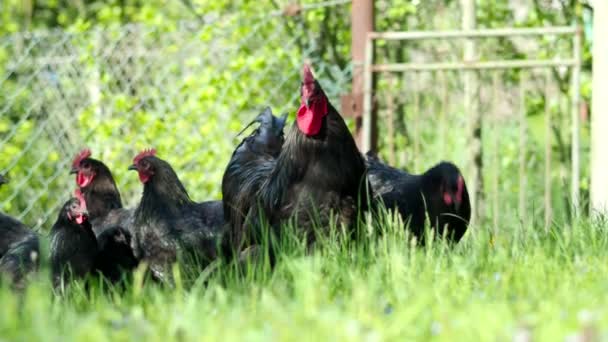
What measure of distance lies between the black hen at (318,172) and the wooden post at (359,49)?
2792mm

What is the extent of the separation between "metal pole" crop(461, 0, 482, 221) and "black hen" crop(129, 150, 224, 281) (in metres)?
2.44

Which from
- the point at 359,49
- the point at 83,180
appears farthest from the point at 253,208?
the point at 359,49

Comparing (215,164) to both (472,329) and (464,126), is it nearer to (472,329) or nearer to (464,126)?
(464,126)

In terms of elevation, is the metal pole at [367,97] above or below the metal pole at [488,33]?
below

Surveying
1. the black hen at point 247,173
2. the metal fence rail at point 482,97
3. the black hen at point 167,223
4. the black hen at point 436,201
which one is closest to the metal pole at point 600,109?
the black hen at point 436,201

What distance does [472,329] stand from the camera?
2.56 meters

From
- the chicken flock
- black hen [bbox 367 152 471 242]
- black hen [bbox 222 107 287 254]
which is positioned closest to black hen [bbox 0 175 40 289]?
the chicken flock

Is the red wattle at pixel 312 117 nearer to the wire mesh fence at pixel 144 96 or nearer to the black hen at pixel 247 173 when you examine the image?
the black hen at pixel 247 173

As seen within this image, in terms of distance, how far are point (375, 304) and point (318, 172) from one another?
7.44 ft

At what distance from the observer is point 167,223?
6.52m

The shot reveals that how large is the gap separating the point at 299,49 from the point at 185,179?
1.64 m

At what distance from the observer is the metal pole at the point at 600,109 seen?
581cm

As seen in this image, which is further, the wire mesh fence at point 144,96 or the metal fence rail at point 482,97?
the wire mesh fence at point 144,96

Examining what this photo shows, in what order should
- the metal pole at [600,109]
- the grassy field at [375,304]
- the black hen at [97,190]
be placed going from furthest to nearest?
the black hen at [97,190], the metal pole at [600,109], the grassy field at [375,304]
